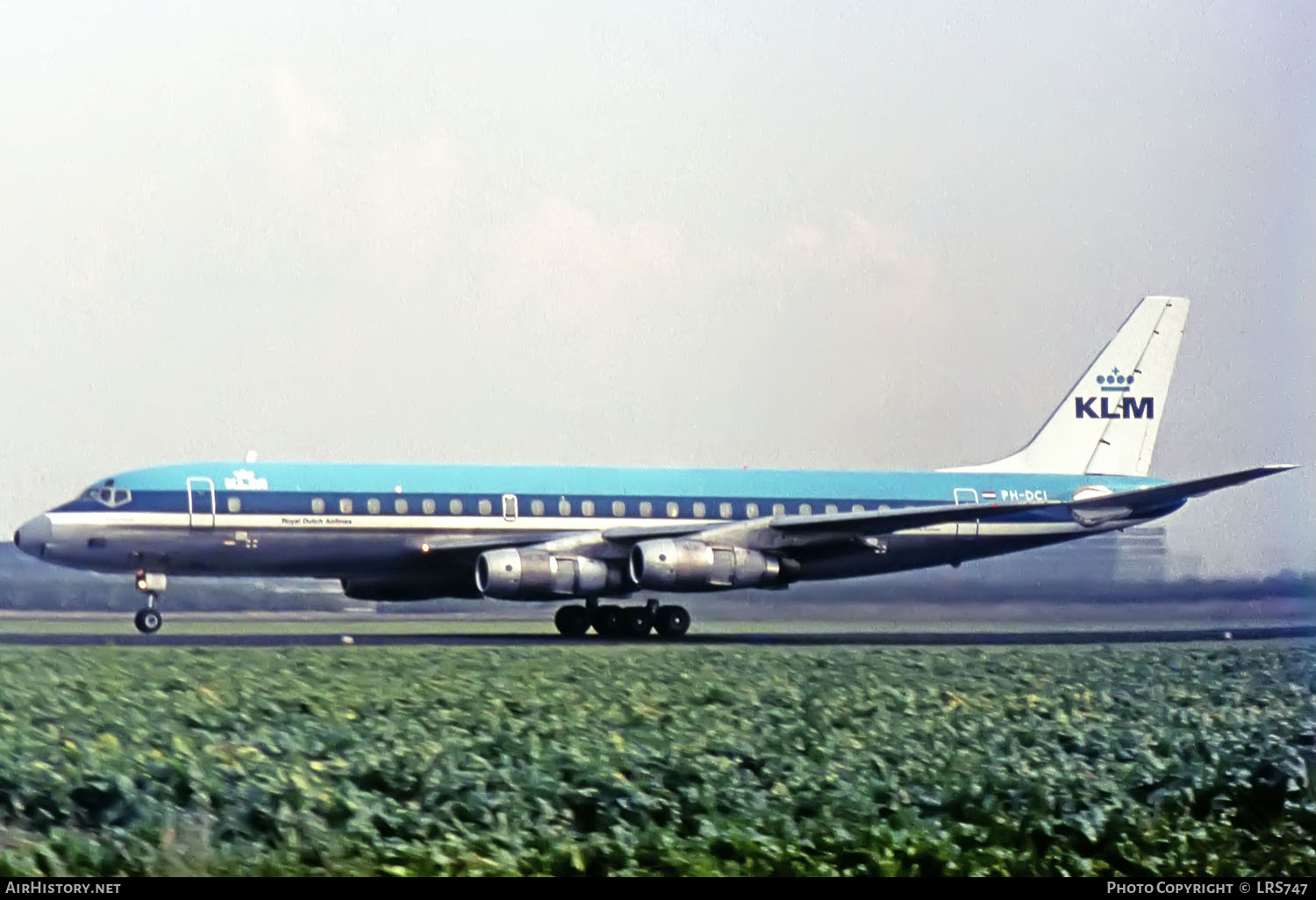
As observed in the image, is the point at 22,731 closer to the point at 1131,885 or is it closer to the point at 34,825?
the point at 34,825

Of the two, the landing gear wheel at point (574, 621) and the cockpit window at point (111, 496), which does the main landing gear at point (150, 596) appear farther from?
the landing gear wheel at point (574, 621)

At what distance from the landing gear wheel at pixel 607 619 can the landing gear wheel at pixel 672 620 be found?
80cm

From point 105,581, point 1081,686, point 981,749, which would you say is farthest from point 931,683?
Result: point 105,581

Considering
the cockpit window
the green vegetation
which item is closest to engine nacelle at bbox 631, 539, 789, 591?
the cockpit window

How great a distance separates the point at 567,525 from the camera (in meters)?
38.2

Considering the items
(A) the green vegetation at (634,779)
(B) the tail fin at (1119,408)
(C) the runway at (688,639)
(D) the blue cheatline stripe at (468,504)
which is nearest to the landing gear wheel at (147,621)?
(C) the runway at (688,639)

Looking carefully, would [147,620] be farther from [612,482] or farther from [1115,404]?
[1115,404]

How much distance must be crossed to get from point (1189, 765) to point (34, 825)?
956cm

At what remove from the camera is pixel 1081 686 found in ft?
76.6

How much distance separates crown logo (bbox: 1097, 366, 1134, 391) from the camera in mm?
46781

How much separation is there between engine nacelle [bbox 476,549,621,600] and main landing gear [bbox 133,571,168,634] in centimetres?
609

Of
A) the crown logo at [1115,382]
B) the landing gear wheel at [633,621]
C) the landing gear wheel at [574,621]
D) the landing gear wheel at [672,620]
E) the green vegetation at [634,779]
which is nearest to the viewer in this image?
the green vegetation at [634,779]

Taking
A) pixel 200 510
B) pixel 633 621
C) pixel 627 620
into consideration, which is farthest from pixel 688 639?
pixel 200 510

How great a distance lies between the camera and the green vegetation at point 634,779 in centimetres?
1286
